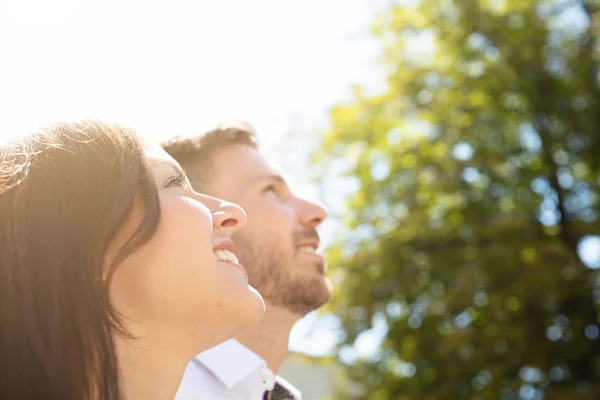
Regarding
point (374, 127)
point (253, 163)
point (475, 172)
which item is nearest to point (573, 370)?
point (475, 172)

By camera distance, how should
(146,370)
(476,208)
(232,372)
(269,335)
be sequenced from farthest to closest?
(476,208) → (269,335) → (232,372) → (146,370)

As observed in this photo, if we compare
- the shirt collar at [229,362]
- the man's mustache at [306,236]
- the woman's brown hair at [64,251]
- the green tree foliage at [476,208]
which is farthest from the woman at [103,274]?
the green tree foliage at [476,208]

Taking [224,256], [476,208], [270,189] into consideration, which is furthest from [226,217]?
[476,208]

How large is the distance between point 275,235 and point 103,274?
4.25 feet

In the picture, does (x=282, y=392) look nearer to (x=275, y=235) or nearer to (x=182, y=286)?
(x=275, y=235)

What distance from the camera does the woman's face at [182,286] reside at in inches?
63.1

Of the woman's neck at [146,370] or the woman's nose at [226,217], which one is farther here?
the woman's nose at [226,217]

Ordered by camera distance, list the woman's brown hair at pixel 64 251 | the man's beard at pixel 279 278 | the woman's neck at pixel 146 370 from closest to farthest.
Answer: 1. the woman's brown hair at pixel 64 251
2. the woman's neck at pixel 146 370
3. the man's beard at pixel 279 278

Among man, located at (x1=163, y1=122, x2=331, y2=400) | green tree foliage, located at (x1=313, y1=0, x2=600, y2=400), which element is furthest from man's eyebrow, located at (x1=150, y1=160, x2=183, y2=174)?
green tree foliage, located at (x1=313, y1=0, x2=600, y2=400)

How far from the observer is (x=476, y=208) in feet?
36.4

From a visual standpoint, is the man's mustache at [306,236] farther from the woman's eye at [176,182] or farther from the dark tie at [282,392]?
the woman's eye at [176,182]

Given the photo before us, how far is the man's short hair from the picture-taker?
9.69 ft

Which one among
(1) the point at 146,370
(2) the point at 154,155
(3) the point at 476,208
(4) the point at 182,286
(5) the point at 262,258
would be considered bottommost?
(1) the point at 146,370

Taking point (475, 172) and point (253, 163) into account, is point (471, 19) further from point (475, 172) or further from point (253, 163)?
point (253, 163)
